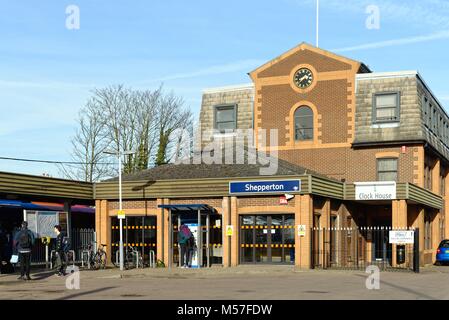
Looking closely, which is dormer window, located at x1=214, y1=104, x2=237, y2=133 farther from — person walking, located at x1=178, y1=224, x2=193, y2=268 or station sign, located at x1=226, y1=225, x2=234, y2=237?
person walking, located at x1=178, y1=224, x2=193, y2=268

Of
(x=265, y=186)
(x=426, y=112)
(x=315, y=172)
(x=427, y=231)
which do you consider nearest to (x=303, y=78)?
(x=315, y=172)

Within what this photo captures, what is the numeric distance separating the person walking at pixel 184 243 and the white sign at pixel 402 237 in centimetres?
871

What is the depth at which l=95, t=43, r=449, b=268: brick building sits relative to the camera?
101 ft

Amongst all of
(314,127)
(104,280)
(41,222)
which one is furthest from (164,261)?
(314,127)

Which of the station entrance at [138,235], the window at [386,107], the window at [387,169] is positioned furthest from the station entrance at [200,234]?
the window at [386,107]

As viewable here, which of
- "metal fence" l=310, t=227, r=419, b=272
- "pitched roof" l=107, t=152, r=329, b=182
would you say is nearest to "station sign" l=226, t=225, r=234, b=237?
"pitched roof" l=107, t=152, r=329, b=182

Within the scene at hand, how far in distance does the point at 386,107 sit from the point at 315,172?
17.3 feet

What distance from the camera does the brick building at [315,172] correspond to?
30766mm

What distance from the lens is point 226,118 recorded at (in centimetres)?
4169

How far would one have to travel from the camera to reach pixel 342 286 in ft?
67.9

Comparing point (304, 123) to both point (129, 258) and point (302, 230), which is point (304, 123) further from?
point (129, 258)

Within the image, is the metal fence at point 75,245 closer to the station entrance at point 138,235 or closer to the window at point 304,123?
the station entrance at point 138,235

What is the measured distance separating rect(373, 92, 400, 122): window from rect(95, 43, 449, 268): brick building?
0.18 ft
